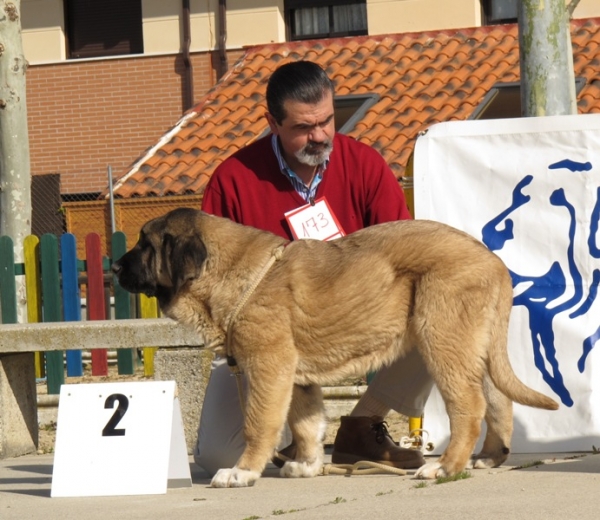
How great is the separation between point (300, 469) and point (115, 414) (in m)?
0.94

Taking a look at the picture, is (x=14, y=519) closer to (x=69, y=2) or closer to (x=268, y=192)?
(x=268, y=192)

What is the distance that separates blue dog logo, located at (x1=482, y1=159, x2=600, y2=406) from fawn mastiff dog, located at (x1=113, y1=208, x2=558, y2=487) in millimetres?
793

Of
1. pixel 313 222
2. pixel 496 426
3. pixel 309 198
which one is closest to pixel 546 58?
pixel 309 198

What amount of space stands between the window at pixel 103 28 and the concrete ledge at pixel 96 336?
15616 mm

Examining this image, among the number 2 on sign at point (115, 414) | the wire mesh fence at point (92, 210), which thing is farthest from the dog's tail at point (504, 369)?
the wire mesh fence at point (92, 210)

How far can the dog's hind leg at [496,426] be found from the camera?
5.79 metres

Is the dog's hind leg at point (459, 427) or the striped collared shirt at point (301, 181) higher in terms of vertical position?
the striped collared shirt at point (301, 181)

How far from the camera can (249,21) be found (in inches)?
864

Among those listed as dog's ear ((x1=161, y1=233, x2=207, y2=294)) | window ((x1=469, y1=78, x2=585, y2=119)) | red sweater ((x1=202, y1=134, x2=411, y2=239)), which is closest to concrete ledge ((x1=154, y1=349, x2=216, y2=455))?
red sweater ((x1=202, y1=134, x2=411, y2=239))

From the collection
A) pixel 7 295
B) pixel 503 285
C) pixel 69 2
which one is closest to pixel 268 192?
pixel 503 285

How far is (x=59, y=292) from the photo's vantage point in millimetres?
10977

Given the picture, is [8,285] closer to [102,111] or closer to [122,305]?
[122,305]

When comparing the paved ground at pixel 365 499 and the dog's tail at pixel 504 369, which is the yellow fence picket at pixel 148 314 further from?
the dog's tail at pixel 504 369

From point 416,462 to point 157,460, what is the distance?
1330mm
